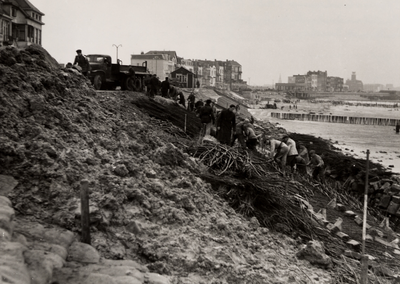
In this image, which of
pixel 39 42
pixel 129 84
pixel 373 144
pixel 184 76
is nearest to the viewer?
pixel 129 84

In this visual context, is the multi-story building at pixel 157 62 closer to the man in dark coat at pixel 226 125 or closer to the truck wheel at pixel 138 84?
the truck wheel at pixel 138 84

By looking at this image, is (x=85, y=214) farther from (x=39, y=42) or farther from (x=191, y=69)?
(x=191, y=69)

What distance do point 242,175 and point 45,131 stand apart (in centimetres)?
397

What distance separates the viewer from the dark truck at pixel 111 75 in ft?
60.4

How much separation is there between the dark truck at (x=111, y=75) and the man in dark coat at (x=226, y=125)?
7.75 meters

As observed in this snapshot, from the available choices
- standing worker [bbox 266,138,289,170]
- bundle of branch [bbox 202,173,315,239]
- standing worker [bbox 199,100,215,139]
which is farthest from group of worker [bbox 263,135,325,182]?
bundle of branch [bbox 202,173,315,239]

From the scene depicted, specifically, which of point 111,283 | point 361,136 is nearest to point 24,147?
point 111,283

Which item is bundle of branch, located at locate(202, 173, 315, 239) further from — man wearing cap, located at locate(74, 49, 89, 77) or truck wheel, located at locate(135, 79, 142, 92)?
truck wheel, located at locate(135, 79, 142, 92)

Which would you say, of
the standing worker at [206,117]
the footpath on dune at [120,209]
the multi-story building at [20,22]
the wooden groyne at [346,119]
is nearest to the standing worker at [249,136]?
the standing worker at [206,117]

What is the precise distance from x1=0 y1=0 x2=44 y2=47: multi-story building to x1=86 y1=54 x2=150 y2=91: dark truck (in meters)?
24.6

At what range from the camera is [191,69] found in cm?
10669

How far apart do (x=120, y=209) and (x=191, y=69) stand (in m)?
103

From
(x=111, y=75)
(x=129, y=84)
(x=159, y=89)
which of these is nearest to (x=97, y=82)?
(x=111, y=75)

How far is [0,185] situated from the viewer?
493cm
